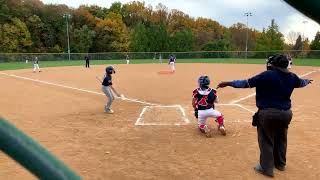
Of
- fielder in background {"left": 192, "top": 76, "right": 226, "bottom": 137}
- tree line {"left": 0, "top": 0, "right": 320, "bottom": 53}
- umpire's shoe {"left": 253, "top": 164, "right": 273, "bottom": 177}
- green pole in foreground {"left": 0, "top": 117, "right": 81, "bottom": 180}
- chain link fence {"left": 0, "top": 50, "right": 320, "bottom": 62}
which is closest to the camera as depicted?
green pole in foreground {"left": 0, "top": 117, "right": 81, "bottom": 180}

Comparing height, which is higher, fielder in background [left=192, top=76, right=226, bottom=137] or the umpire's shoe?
fielder in background [left=192, top=76, right=226, bottom=137]

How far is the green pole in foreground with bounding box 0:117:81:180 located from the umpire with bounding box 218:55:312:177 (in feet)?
18.4

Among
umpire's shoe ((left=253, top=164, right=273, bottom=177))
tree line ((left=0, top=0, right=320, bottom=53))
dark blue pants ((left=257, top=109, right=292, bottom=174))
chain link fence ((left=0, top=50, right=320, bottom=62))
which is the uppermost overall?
tree line ((left=0, top=0, right=320, bottom=53))

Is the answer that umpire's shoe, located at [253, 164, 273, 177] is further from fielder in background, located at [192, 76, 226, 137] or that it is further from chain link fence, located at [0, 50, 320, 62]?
chain link fence, located at [0, 50, 320, 62]

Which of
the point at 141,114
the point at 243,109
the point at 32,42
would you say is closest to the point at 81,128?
the point at 141,114

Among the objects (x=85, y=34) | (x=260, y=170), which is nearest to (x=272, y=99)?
(x=260, y=170)

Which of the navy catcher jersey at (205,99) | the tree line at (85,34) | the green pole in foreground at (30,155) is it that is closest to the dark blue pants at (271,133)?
the navy catcher jersey at (205,99)

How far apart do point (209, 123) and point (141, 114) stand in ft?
8.50

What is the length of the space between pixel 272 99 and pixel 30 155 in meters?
6.11

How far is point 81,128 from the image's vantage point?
35.4 ft

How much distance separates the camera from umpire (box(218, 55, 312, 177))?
21.2 ft

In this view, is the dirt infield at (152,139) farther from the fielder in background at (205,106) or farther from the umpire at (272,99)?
the umpire at (272,99)

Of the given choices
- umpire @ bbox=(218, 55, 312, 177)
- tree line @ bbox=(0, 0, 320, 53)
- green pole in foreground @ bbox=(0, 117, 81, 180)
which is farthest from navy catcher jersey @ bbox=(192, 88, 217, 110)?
tree line @ bbox=(0, 0, 320, 53)

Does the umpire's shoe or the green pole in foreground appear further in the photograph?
the umpire's shoe
